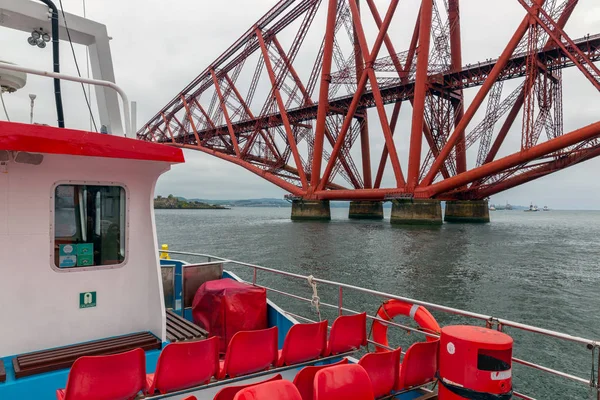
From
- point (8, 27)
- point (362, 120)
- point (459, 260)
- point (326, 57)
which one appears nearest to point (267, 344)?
point (8, 27)

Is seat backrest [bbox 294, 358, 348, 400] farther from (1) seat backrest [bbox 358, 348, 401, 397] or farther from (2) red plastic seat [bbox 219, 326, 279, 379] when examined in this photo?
(2) red plastic seat [bbox 219, 326, 279, 379]

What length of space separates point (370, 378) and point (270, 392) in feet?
4.16

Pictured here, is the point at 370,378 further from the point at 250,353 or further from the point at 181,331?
the point at 181,331

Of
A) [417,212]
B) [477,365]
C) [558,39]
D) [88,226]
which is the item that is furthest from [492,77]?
[88,226]

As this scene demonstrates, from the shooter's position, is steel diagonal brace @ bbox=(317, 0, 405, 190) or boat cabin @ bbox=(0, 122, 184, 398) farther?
steel diagonal brace @ bbox=(317, 0, 405, 190)

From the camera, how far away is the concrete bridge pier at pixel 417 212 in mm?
35594

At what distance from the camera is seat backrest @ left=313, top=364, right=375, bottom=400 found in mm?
2480

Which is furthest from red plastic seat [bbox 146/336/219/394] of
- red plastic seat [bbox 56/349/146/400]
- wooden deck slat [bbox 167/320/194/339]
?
wooden deck slat [bbox 167/320/194/339]

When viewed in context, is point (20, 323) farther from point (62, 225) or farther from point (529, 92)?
point (529, 92)

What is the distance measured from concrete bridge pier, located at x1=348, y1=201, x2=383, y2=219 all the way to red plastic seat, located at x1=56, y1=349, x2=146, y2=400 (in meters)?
56.2

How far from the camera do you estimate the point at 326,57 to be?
4050cm

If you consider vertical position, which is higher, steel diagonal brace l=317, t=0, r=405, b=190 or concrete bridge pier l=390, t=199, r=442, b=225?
steel diagonal brace l=317, t=0, r=405, b=190

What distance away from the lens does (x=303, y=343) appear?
3924 mm

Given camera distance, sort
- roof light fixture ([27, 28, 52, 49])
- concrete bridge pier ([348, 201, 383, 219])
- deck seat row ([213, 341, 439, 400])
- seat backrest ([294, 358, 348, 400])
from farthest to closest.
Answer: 1. concrete bridge pier ([348, 201, 383, 219])
2. roof light fixture ([27, 28, 52, 49])
3. seat backrest ([294, 358, 348, 400])
4. deck seat row ([213, 341, 439, 400])
